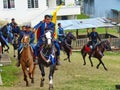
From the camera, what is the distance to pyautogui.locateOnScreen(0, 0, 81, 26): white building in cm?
5759

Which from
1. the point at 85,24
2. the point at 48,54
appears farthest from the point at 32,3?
the point at 48,54

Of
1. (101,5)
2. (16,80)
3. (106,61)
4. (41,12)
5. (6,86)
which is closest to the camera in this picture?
(6,86)

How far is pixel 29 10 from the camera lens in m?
59.0

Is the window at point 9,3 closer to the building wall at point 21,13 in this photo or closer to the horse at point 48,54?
the building wall at point 21,13

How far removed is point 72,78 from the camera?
21047mm

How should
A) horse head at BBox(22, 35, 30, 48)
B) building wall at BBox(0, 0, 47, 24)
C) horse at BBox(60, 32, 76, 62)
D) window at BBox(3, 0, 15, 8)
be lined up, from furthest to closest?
1. window at BBox(3, 0, 15, 8)
2. building wall at BBox(0, 0, 47, 24)
3. horse at BBox(60, 32, 76, 62)
4. horse head at BBox(22, 35, 30, 48)

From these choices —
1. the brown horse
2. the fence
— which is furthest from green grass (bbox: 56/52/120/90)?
the fence

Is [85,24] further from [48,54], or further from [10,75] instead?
[48,54]

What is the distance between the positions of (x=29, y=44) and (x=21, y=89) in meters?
2.06

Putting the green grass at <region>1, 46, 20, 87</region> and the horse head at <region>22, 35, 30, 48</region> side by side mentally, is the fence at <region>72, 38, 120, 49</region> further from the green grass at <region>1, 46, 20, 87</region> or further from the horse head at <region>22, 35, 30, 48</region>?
the horse head at <region>22, 35, 30, 48</region>

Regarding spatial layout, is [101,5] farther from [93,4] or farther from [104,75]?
[104,75]

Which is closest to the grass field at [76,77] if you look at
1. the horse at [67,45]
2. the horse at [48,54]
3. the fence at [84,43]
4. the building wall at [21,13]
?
the horse at [48,54]

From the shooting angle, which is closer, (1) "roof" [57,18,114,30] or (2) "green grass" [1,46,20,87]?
(2) "green grass" [1,46,20,87]

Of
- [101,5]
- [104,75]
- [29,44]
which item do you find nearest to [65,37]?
[104,75]
